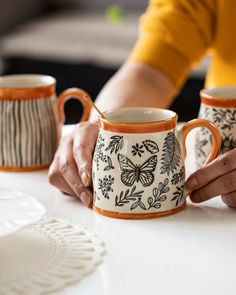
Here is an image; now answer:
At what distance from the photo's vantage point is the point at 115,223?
823 mm

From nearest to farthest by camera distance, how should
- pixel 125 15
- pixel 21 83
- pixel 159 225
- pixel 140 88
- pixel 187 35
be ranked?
pixel 159 225
pixel 21 83
pixel 140 88
pixel 187 35
pixel 125 15

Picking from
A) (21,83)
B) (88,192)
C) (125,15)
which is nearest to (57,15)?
(125,15)

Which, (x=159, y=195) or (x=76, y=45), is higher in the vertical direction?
(x=159, y=195)

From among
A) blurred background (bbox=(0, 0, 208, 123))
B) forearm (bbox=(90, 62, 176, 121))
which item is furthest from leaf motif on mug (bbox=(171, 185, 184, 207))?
blurred background (bbox=(0, 0, 208, 123))

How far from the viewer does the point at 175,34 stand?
4.76 ft

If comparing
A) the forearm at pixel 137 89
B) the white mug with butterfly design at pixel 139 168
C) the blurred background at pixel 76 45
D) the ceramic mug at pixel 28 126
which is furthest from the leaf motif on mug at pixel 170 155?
the blurred background at pixel 76 45

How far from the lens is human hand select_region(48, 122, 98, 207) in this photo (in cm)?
88

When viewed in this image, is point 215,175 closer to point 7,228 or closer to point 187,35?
point 7,228

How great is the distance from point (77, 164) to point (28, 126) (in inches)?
5.6

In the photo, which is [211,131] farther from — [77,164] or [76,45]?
[76,45]

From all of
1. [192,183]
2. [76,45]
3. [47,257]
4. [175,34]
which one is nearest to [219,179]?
[192,183]

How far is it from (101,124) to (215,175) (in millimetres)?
151

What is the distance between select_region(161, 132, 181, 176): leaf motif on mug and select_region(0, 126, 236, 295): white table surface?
2.5 inches

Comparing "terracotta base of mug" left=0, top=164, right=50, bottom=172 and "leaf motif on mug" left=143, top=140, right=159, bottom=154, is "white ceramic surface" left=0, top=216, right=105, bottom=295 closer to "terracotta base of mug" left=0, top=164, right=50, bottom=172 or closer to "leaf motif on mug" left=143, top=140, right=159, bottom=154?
"leaf motif on mug" left=143, top=140, right=159, bottom=154
